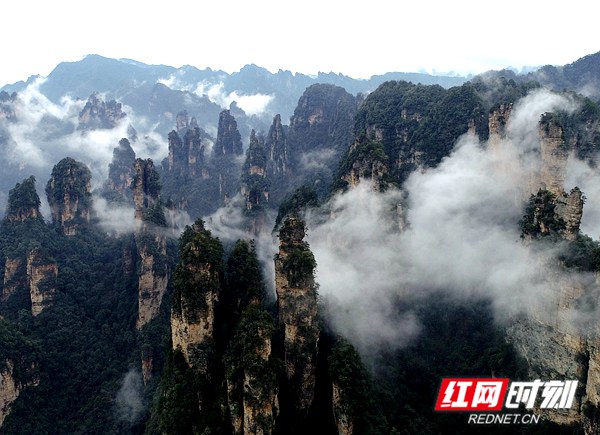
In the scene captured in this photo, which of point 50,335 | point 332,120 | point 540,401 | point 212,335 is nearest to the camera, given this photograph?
point 540,401

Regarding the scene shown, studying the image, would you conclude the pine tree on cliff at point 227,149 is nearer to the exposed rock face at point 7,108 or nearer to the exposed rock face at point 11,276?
the exposed rock face at point 7,108

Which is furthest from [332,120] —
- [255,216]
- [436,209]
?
[436,209]

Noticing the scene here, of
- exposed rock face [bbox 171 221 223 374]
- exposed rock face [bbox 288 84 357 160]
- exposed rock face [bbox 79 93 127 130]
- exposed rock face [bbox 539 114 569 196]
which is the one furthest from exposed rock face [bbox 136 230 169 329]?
exposed rock face [bbox 79 93 127 130]

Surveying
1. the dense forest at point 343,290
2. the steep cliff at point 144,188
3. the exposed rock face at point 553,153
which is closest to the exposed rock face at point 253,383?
the dense forest at point 343,290

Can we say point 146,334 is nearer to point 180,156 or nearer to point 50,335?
point 50,335

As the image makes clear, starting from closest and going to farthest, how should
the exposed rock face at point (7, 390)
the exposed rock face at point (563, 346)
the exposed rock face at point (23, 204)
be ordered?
the exposed rock face at point (563, 346) < the exposed rock face at point (7, 390) < the exposed rock face at point (23, 204)

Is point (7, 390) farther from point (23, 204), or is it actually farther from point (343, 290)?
point (343, 290)
